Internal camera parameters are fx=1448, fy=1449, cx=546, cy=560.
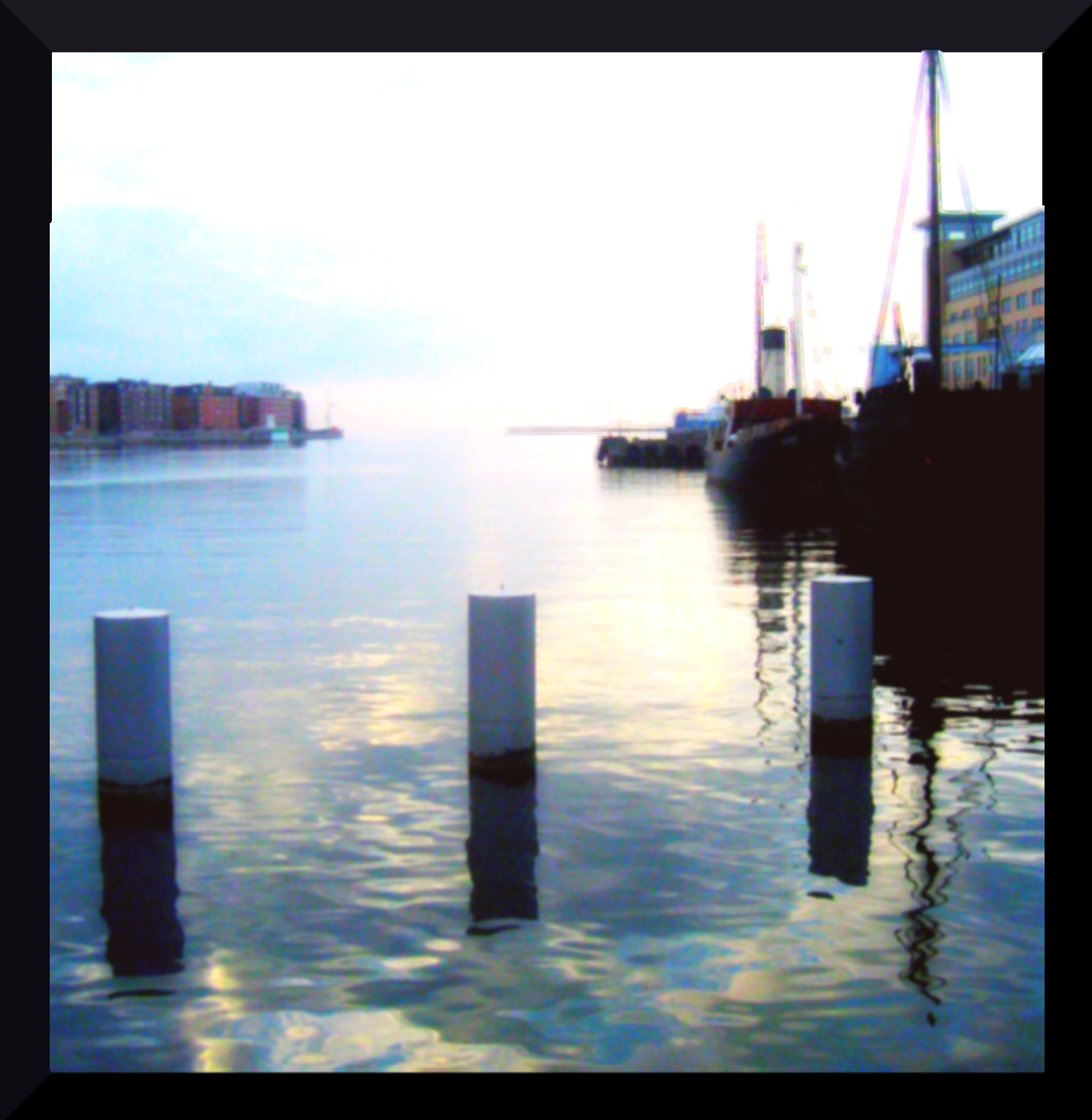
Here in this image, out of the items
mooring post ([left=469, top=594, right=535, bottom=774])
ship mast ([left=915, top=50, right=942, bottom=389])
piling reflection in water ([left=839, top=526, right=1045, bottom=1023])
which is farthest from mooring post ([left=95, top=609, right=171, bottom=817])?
ship mast ([left=915, top=50, right=942, bottom=389])

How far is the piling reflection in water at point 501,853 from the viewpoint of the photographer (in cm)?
592

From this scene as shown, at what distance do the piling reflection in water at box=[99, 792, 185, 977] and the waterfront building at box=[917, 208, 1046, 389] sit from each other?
293 feet

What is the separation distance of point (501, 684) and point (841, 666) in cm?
235

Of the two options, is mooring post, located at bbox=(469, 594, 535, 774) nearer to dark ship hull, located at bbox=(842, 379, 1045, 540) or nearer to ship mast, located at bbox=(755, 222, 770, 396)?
dark ship hull, located at bbox=(842, 379, 1045, 540)

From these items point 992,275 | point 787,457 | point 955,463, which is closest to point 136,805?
point 955,463

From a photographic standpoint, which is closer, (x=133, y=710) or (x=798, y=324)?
(x=133, y=710)

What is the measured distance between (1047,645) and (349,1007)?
259 cm

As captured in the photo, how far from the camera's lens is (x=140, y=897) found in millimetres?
6273

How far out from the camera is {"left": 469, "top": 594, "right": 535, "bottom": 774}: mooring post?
7926 millimetres

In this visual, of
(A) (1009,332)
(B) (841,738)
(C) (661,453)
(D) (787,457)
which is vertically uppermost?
(A) (1009,332)

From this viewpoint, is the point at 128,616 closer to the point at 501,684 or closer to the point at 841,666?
the point at 501,684

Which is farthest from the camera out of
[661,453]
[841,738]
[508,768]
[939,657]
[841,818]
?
[661,453]

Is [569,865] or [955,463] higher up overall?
[955,463]
